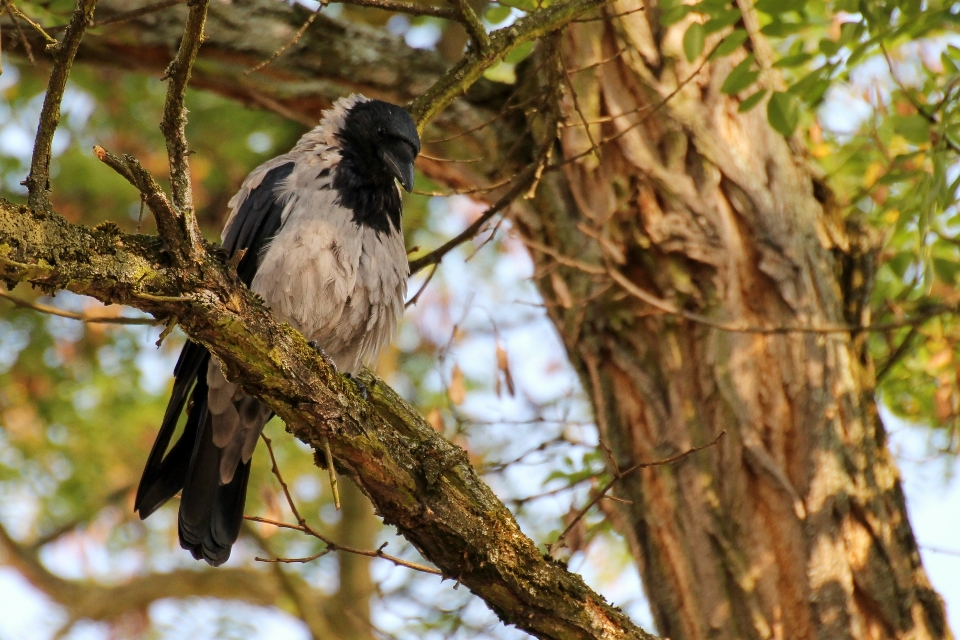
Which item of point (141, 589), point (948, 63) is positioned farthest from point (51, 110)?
point (141, 589)

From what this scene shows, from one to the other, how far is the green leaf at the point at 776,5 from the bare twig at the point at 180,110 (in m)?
2.04

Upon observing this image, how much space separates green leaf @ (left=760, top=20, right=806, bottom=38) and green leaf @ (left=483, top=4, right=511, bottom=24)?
1.13 meters

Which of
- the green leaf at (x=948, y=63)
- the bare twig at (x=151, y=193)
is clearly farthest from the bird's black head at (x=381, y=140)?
the green leaf at (x=948, y=63)

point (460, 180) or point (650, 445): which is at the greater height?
point (460, 180)

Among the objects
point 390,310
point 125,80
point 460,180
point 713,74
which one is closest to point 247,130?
point 125,80

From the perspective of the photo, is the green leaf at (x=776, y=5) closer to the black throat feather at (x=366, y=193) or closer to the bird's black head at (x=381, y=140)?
the bird's black head at (x=381, y=140)

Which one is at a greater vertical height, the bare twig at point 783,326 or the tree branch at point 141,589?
the tree branch at point 141,589

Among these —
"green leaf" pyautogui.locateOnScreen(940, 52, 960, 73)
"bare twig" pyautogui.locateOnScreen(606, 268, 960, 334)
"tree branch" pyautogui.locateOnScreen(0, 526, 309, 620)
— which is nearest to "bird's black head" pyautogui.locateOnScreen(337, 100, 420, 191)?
"bare twig" pyautogui.locateOnScreen(606, 268, 960, 334)

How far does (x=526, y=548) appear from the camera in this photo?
2684mm

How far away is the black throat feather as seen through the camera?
3902mm

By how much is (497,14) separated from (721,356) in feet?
5.96

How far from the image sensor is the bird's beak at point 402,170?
380 centimetres

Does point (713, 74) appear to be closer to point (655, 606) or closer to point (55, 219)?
point (655, 606)

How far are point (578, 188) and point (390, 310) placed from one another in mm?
1019
